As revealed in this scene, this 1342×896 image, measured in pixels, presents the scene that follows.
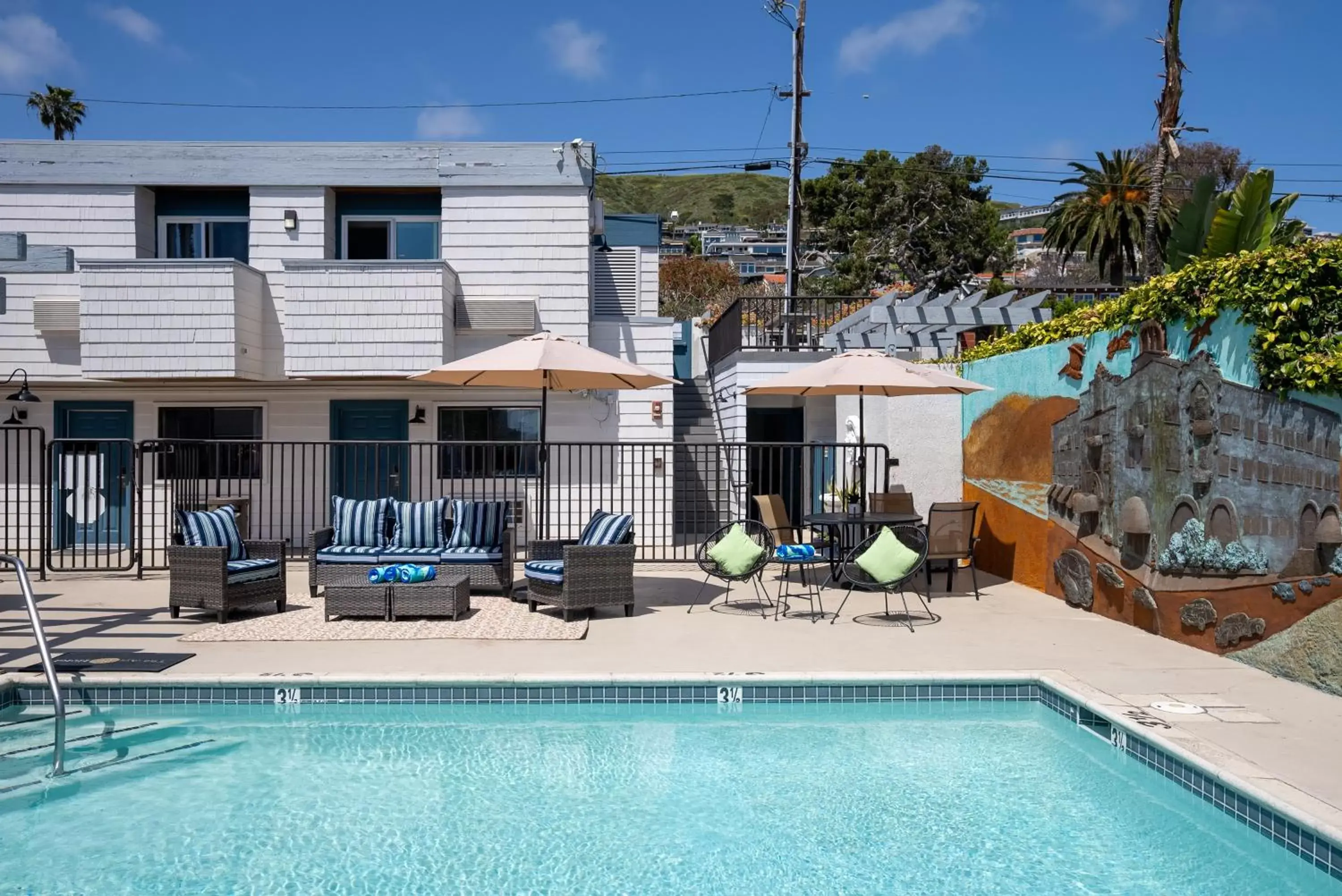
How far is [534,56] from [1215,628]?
2301cm

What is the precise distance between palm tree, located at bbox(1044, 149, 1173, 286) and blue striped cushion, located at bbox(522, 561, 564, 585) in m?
27.6

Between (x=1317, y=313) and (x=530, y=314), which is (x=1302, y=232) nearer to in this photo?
(x=1317, y=313)

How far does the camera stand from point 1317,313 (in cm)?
618

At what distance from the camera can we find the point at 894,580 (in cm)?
831

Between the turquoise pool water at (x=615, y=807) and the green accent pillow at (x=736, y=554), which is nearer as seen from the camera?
the turquoise pool water at (x=615, y=807)

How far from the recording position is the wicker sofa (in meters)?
9.12

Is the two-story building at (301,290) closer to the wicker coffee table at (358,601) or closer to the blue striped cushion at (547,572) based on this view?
the blue striped cushion at (547,572)

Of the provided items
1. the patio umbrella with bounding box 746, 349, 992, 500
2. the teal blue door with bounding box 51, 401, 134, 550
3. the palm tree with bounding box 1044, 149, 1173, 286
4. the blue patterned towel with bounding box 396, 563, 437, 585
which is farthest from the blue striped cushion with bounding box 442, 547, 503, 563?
the palm tree with bounding box 1044, 149, 1173, 286

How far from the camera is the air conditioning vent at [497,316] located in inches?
584

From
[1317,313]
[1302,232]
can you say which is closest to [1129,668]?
[1317,313]

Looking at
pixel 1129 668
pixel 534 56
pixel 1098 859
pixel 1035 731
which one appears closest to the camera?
pixel 1098 859

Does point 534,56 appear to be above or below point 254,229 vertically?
above

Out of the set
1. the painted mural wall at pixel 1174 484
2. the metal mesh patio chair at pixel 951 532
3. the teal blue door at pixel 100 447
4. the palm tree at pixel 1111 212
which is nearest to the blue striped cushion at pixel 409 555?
the metal mesh patio chair at pixel 951 532

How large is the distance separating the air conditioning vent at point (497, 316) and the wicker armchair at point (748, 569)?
4853 mm
